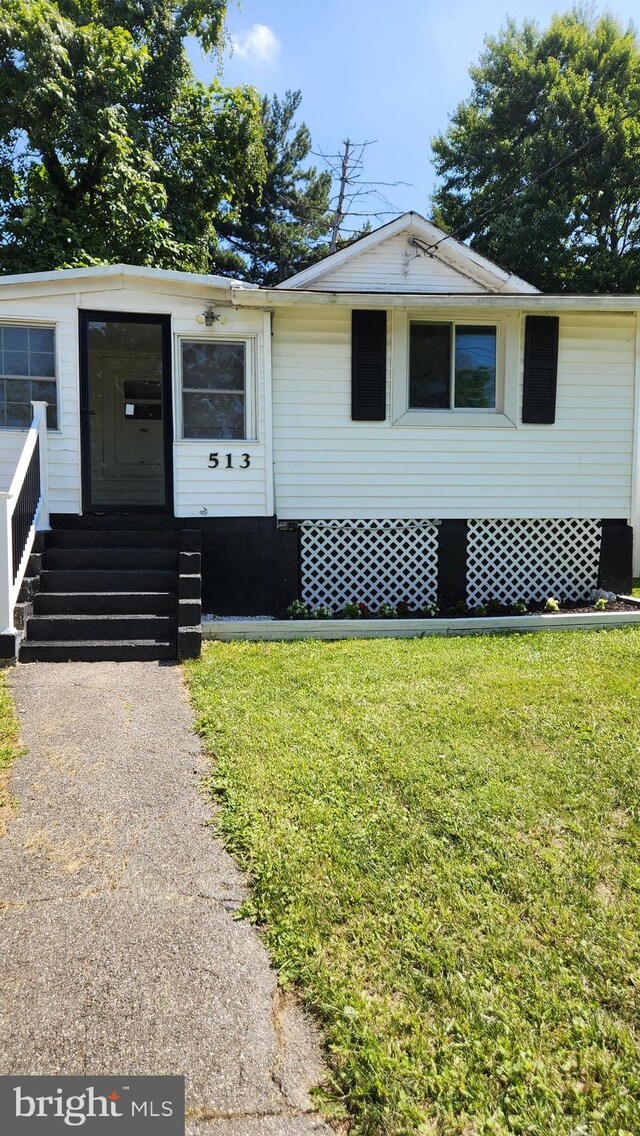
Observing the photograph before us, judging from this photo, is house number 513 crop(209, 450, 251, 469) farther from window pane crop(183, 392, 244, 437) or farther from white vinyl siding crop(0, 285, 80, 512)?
white vinyl siding crop(0, 285, 80, 512)

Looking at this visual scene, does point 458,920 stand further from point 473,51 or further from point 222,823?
point 473,51

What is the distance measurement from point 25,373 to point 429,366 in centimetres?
469

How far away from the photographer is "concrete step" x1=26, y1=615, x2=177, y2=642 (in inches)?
227

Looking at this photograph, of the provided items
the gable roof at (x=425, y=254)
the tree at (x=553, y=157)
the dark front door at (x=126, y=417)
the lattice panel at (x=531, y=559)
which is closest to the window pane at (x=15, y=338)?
the dark front door at (x=126, y=417)

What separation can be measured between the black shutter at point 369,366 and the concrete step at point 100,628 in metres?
3.50

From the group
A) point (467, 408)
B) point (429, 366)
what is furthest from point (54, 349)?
point (467, 408)

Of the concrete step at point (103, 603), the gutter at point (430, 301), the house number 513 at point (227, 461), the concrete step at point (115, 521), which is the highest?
the gutter at point (430, 301)

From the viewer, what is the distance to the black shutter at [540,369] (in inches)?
317

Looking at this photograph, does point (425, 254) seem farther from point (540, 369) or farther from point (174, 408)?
point (174, 408)

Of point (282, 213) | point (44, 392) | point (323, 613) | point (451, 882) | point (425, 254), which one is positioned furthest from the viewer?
point (282, 213)

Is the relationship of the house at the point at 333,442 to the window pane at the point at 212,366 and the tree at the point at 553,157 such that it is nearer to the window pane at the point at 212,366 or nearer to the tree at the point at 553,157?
the window pane at the point at 212,366

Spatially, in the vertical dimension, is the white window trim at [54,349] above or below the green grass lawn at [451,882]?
above

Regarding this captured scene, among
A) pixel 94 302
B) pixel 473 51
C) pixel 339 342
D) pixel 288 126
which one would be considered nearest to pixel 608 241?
pixel 473 51

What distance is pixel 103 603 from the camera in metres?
6.11
